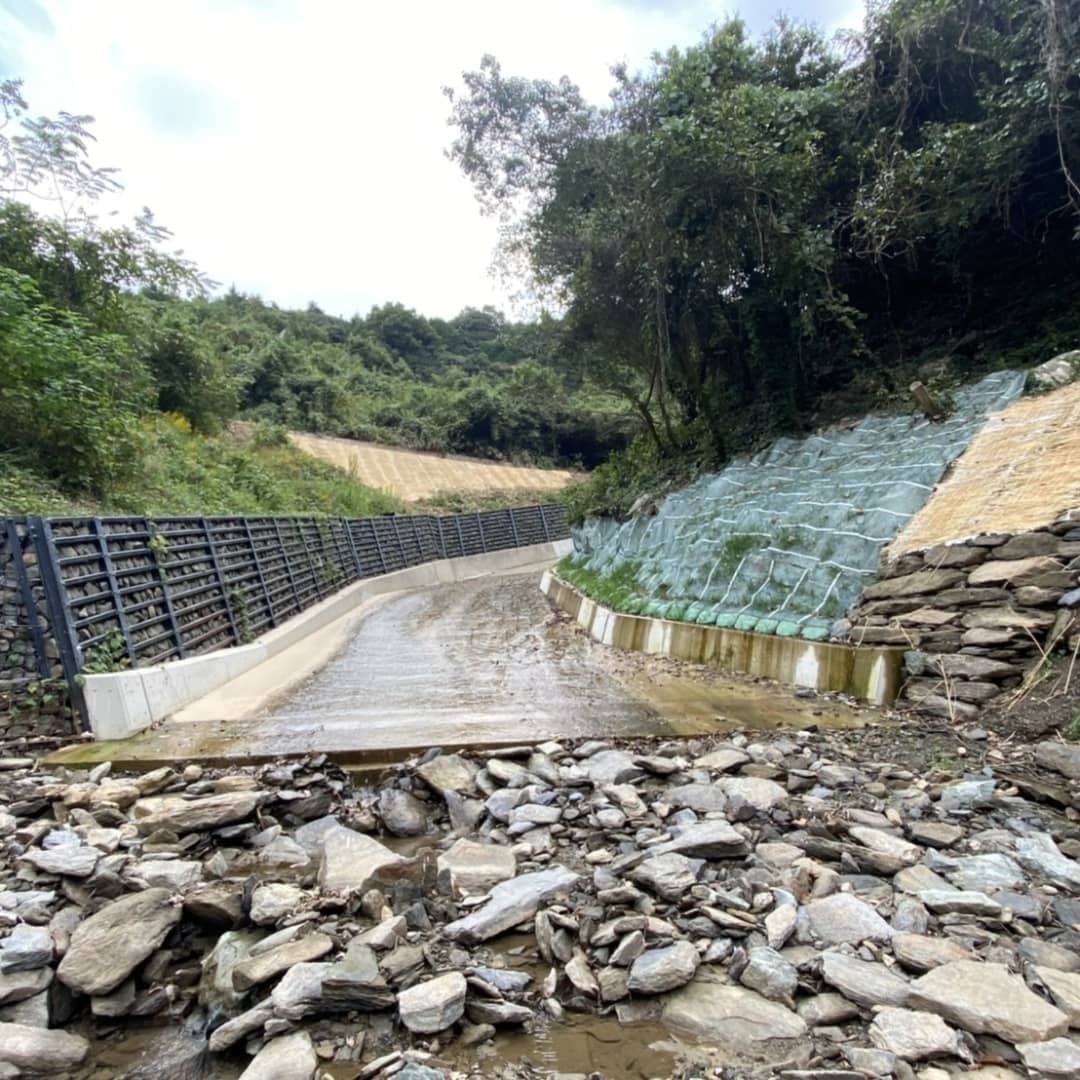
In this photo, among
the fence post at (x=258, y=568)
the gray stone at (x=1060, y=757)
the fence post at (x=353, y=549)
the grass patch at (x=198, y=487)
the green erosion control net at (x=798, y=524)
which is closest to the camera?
the gray stone at (x=1060, y=757)

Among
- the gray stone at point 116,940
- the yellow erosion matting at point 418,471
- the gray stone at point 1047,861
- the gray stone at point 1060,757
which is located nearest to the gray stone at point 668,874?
the gray stone at point 1047,861

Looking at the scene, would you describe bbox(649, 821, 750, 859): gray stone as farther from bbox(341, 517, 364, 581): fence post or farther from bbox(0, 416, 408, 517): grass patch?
bbox(341, 517, 364, 581): fence post

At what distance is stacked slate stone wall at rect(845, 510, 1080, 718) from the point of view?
13.3 ft

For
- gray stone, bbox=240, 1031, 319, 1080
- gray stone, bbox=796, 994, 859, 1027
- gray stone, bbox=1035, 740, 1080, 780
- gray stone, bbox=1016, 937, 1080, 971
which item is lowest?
gray stone, bbox=1035, 740, 1080, 780

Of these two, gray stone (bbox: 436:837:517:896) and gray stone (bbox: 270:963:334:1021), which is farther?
gray stone (bbox: 436:837:517:896)

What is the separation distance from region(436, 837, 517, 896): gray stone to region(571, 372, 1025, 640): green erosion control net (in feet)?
12.1

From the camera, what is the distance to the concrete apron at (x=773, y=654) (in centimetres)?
464

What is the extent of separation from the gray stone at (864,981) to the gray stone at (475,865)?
1.26 m

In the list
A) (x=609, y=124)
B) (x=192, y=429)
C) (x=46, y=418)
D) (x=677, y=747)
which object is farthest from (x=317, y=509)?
(x=677, y=747)

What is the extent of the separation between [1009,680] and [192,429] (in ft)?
56.1

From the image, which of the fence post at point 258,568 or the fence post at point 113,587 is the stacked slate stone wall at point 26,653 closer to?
the fence post at point 113,587

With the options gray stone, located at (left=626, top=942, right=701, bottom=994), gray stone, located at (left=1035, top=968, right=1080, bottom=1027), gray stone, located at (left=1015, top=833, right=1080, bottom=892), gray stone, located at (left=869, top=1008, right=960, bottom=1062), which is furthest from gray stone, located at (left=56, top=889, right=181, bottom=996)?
gray stone, located at (left=1015, top=833, right=1080, bottom=892)

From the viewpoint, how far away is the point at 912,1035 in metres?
1.64

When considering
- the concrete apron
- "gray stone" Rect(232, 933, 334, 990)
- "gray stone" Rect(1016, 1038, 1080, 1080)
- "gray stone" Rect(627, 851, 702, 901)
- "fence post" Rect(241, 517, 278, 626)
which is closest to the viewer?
"gray stone" Rect(1016, 1038, 1080, 1080)
